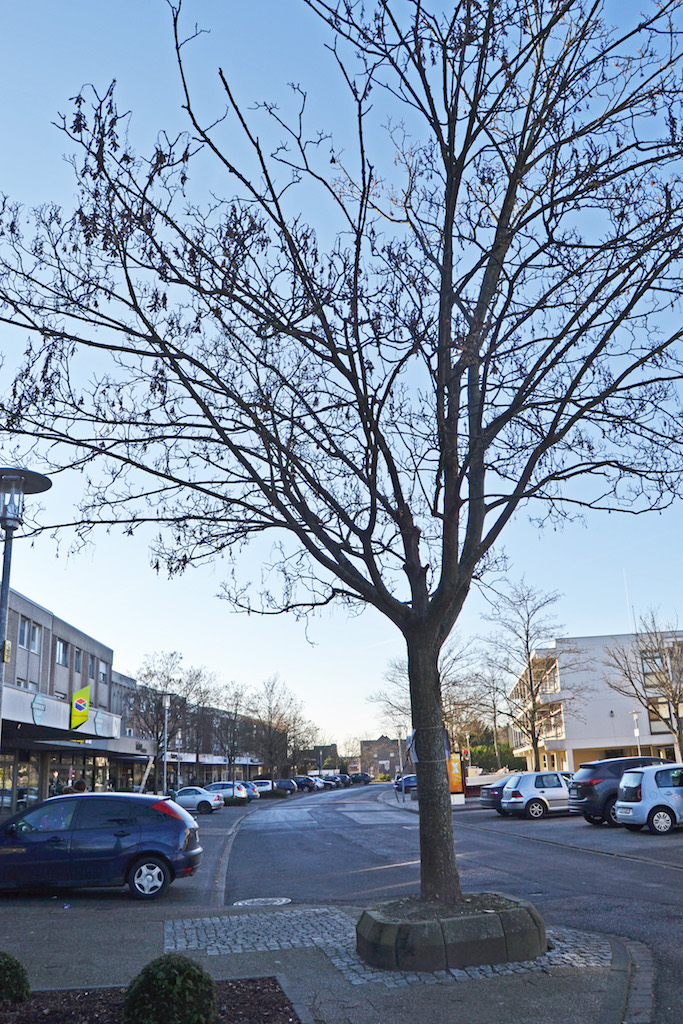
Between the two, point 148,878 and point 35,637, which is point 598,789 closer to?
point 148,878

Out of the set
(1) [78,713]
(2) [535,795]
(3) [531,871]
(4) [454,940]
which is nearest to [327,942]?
(4) [454,940]

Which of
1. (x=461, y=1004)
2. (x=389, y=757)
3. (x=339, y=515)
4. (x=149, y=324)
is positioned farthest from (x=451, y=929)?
(x=389, y=757)

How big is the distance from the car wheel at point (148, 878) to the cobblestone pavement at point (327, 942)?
255 cm

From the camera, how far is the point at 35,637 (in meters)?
44.2

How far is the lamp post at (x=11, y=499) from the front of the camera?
875 cm

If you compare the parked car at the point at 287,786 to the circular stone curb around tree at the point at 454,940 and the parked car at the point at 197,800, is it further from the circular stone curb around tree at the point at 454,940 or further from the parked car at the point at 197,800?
the circular stone curb around tree at the point at 454,940

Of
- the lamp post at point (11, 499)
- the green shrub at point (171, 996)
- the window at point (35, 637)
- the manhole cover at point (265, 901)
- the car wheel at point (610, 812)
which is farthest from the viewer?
the window at point (35, 637)

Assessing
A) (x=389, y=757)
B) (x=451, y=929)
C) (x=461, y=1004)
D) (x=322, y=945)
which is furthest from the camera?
(x=389, y=757)

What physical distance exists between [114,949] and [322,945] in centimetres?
189

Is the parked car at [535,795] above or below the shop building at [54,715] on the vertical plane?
below

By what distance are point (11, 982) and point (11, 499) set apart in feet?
14.4

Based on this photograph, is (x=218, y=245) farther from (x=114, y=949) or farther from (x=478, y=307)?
(x=114, y=949)

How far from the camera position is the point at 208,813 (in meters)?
45.8

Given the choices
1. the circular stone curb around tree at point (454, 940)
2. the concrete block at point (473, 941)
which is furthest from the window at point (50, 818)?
the concrete block at point (473, 941)
